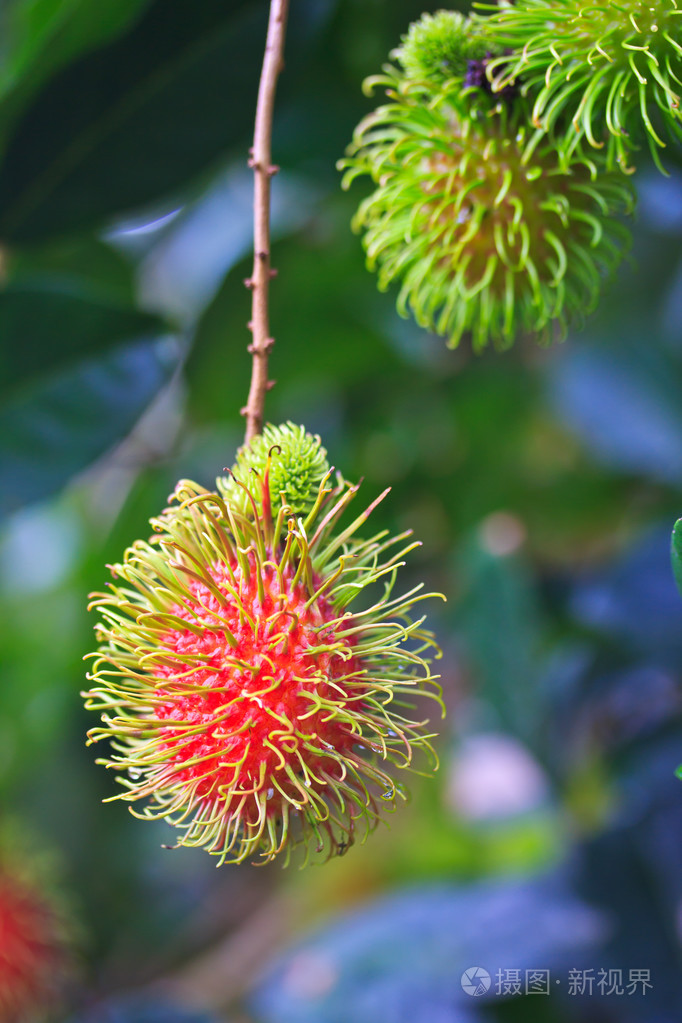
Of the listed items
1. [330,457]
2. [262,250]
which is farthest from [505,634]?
[262,250]

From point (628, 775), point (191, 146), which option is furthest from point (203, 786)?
point (628, 775)

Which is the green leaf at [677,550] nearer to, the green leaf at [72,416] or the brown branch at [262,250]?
the brown branch at [262,250]

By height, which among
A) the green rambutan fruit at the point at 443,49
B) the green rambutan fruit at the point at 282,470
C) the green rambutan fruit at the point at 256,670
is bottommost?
the green rambutan fruit at the point at 256,670

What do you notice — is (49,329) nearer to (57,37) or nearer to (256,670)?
(57,37)

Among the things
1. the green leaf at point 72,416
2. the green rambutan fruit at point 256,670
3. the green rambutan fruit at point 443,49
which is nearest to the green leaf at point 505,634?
the green leaf at point 72,416

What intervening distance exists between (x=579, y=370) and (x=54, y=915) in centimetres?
144

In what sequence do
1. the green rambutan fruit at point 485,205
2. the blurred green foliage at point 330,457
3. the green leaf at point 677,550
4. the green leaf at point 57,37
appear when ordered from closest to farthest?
the green leaf at point 677,550 < the green rambutan fruit at point 485,205 < the green leaf at point 57,37 < the blurred green foliage at point 330,457

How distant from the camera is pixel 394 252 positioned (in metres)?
0.79

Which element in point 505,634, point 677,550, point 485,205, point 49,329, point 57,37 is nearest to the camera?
point 677,550

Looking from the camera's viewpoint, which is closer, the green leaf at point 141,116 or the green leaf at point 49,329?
the green leaf at point 141,116

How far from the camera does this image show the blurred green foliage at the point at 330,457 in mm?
1073

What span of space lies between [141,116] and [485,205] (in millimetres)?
538

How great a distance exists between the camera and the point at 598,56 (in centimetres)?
60

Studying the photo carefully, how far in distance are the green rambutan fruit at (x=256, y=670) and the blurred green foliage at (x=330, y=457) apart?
22.0 inches
